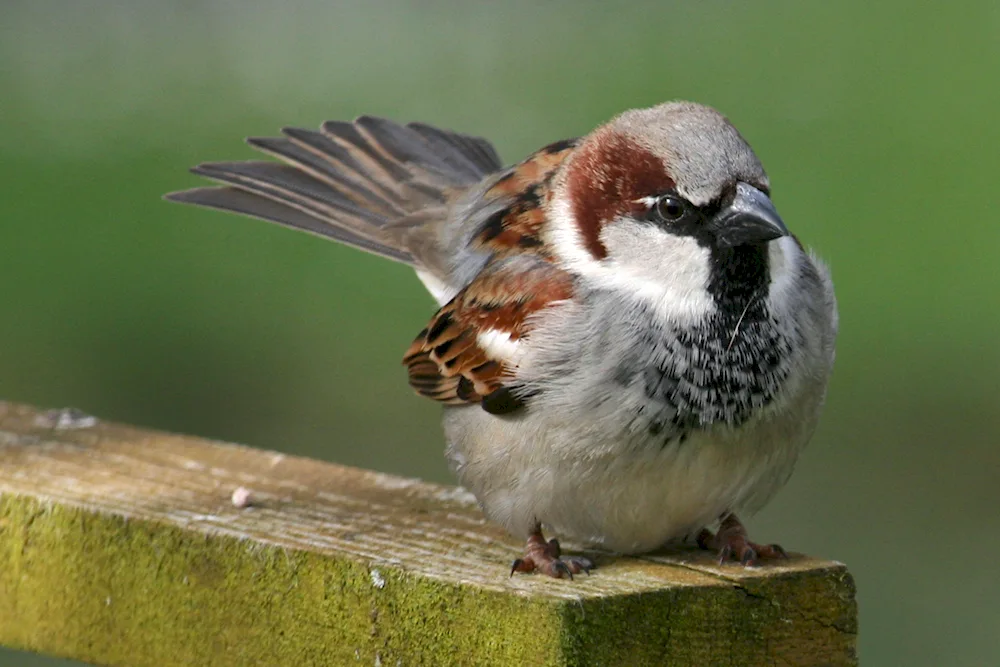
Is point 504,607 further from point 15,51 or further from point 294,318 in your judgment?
point 15,51

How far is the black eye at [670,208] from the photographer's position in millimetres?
2166

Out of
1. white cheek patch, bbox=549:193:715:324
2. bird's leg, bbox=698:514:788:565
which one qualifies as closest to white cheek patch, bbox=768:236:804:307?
white cheek patch, bbox=549:193:715:324

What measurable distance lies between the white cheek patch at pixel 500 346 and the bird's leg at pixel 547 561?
298mm

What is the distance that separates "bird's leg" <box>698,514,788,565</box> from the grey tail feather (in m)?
1.05

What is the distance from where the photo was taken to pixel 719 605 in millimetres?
1797

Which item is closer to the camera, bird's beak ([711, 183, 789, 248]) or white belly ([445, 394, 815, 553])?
bird's beak ([711, 183, 789, 248])

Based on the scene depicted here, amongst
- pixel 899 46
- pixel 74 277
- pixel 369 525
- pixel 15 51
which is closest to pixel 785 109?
pixel 899 46

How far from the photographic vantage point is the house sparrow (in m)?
2.15

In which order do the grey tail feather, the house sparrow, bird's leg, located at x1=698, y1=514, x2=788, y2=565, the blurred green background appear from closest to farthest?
1. bird's leg, located at x1=698, y1=514, x2=788, y2=565
2. the house sparrow
3. the grey tail feather
4. the blurred green background

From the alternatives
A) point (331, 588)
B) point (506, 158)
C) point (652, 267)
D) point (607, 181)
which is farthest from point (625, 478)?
point (506, 158)

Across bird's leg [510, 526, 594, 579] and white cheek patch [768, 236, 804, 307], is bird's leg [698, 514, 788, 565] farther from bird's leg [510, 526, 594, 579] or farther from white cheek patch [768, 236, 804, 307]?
white cheek patch [768, 236, 804, 307]

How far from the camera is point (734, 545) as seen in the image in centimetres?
204

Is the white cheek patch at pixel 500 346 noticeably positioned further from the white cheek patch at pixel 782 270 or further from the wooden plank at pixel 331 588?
the white cheek patch at pixel 782 270

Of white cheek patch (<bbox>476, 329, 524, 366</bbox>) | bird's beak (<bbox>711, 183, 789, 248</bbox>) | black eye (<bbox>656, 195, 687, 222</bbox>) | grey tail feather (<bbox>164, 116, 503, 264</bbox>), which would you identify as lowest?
grey tail feather (<bbox>164, 116, 503, 264</bbox>)
